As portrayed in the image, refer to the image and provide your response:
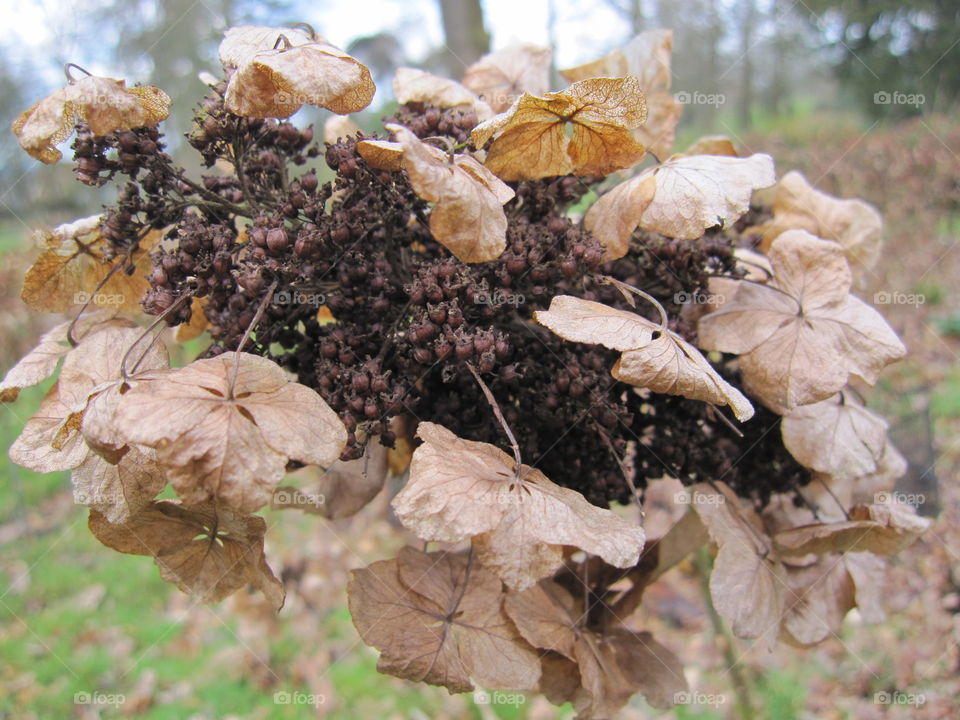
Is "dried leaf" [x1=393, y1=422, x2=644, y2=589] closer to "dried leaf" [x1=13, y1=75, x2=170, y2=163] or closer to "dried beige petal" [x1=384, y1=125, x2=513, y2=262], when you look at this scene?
"dried beige petal" [x1=384, y1=125, x2=513, y2=262]

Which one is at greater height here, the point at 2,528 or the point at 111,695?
the point at 111,695

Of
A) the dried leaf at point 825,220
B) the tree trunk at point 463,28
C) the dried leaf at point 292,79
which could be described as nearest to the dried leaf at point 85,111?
the dried leaf at point 292,79

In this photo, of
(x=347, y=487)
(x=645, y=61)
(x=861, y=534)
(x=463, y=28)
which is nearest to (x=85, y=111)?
(x=347, y=487)

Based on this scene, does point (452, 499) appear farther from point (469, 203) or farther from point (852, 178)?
point (852, 178)

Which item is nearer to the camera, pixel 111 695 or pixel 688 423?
pixel 688 423

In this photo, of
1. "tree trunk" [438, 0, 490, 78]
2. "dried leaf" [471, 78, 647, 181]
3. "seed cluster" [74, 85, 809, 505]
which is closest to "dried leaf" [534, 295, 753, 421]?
"seed cluster" [74, 85, 809, 505]

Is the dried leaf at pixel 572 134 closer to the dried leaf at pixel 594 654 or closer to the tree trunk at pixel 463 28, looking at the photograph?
the dried leaf at pixel 594 654

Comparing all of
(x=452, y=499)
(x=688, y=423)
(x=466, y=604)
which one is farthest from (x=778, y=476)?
(x=452, y=499)
